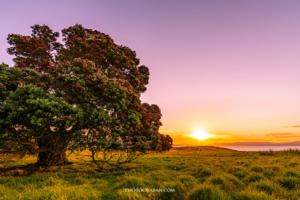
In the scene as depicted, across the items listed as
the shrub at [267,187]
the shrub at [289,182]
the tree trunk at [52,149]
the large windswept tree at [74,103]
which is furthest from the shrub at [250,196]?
the tree trunk at [52,149]

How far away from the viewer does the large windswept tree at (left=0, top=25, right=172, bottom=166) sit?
7566 mm

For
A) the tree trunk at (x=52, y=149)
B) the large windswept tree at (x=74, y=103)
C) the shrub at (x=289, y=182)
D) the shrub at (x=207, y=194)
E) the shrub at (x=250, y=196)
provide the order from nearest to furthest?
1. the shrub at (x=250, y=196)
2. the shrub at (x=207, y=194)
3. the shrub at (x=289, y=182)
4. the large windswept tree at (x=74, y=103)
5. the tree trunk at (x=52, y=149)

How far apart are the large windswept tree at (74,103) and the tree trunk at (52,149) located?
0.06 m

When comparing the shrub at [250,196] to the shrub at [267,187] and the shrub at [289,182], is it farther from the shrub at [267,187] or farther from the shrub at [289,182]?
the shrub at [289,182]

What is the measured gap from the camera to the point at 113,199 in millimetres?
4992

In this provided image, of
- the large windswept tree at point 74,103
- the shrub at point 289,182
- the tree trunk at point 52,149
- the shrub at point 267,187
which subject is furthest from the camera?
the tree trunk at point 52,149

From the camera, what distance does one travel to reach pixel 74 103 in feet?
32.4

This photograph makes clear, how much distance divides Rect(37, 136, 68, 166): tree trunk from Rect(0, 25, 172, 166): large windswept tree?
0.06 meters

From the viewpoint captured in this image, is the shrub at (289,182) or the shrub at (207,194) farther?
the shrub at (289,182)

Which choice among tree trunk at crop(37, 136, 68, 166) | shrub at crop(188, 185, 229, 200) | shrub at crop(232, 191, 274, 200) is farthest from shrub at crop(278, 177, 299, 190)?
tree trunk at crop(37, 136, 68, 166)

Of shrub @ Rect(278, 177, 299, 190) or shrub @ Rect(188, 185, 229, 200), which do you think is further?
shrub @ Rect(278, 177, 299, 190)

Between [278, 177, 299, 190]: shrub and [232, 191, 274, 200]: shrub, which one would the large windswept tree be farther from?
[278, 177, 299, 190]: shrub

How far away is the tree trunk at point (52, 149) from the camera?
32.8ft

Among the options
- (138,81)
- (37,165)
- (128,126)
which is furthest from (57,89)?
(37,165)
